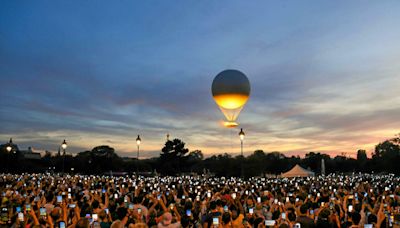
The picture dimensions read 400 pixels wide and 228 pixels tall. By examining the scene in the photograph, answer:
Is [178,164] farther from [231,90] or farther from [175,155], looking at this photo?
[231,90]

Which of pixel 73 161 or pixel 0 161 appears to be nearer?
pixel 0 161

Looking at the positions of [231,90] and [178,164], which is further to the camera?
[178,164]

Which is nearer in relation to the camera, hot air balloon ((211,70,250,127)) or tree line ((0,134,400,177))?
hot air balloon ((211,70,250,127))

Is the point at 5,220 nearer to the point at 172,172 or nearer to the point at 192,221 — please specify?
the point at 192,221

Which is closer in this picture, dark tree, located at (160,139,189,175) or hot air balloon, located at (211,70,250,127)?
hot air balloon, located at (211,70,250,127)

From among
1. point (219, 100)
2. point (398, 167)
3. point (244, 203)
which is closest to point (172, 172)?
point (398, 167)

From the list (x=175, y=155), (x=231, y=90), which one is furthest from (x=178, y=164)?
(x=231, y=90)

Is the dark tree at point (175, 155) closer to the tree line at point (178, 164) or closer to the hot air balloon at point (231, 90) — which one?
the tree line at point (178, 164)

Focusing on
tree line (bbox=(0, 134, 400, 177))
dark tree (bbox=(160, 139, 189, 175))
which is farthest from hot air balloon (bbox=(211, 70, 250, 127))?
dark tree (bbox=(160, 139, 189, 175))

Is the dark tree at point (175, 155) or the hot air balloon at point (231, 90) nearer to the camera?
the hot air balloon at point (231, 90)

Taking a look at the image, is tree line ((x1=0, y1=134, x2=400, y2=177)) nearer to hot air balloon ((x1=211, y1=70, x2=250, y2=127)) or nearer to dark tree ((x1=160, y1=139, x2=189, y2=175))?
dark tree ((x1=160, y1=139, x2=189, y2=175))

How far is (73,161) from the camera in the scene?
267ft

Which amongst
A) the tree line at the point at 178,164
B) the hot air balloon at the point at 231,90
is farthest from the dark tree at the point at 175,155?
the hot air balloon at the point at 231,90

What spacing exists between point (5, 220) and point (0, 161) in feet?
192
